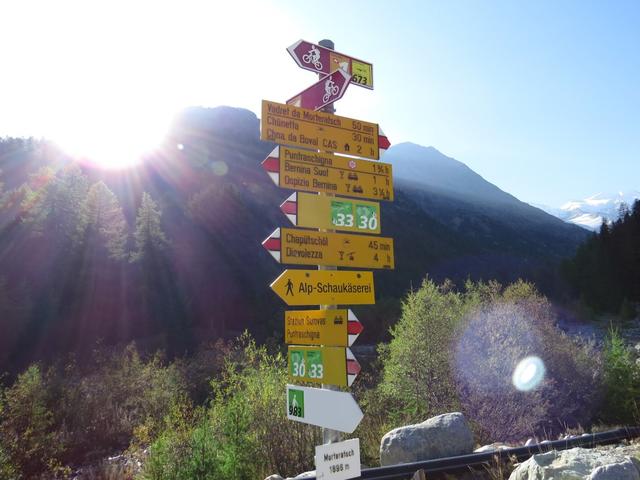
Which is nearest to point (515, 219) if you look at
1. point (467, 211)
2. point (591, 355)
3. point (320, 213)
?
point (467, 211)

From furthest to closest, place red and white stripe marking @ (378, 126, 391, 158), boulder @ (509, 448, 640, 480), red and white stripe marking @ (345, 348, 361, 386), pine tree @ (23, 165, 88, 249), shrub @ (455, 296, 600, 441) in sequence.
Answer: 1. pine tree @ (23, 165, 88, 249)
2. shrub @ (455, 296, 600, 441)
3. red and white stripe marking @ (378, 126, 391, 158)
4. red and white stripe marking @ (345, 348, 361, 386)
5. boulder @ (509, 448, 640, 480)

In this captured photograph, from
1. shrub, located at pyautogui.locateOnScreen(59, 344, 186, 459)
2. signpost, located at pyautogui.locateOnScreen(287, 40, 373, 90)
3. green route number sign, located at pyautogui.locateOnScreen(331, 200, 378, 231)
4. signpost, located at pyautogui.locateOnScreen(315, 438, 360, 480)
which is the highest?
signpost, located at pyautogui.locateOnScreen(287, 40, 373, 90)

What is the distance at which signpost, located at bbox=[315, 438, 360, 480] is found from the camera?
3.92 meters

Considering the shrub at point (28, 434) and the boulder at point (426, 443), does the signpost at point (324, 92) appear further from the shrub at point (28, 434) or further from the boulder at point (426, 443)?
the shrub at point (28, 434)

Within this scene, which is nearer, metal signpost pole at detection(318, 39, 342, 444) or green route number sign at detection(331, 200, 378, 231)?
metal signpost pole at detection(318, 39, 342, 444)

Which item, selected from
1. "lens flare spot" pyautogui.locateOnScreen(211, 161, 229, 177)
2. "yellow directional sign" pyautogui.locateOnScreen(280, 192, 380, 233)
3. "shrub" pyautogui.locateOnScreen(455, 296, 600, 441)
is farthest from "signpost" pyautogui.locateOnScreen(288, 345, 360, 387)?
"lens flare spot" pyautogui.locateOnScreen(211, 161, 229, 177)

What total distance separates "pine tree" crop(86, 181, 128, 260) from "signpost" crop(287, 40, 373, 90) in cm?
4195

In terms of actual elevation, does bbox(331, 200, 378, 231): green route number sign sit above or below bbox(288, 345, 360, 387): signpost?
above

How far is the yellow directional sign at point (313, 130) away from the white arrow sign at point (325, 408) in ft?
7.36

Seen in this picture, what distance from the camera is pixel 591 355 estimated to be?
1354 centimetres

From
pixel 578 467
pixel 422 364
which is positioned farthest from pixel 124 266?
pixel 578 467

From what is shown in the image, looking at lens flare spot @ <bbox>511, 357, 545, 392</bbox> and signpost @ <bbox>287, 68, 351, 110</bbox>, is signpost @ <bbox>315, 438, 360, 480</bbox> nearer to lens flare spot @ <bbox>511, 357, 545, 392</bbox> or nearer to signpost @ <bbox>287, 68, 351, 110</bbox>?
signpost @ <bbox>287, 68, 351, 110</bbox>

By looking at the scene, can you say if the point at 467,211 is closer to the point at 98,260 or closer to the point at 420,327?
the point at 98,260

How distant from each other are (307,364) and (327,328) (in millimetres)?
370
